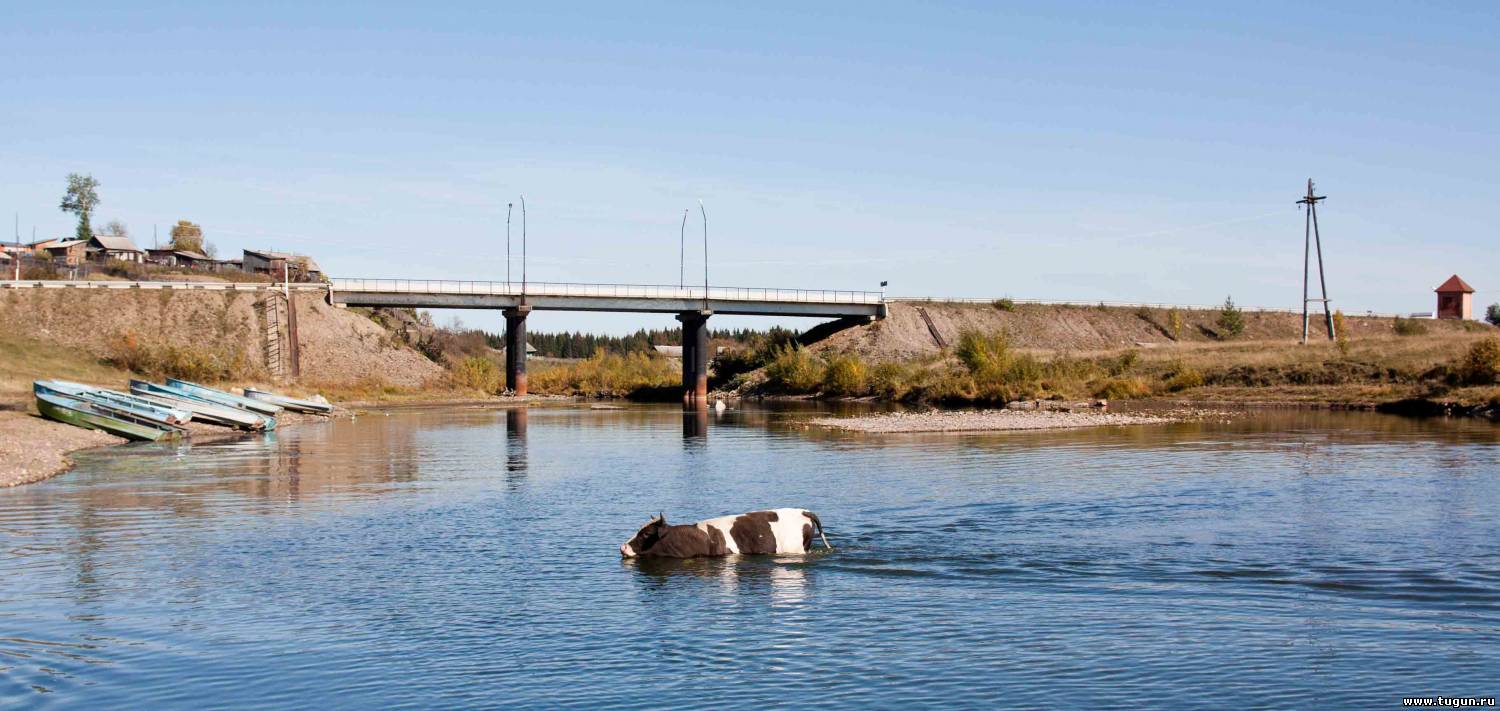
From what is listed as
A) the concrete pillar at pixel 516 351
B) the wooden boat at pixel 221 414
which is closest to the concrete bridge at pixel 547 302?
the concrete pillar at pixel 516 351

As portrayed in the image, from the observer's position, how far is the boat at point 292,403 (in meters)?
75.6

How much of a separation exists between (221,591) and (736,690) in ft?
33.4

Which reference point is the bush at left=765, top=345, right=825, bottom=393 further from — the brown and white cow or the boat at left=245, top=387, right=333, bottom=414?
the brown and white cow

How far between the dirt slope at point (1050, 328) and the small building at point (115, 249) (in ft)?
266

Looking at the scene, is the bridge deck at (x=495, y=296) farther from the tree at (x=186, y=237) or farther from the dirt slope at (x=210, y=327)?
the tree at (x=186, y=237)

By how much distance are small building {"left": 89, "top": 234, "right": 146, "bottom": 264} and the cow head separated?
452 ft

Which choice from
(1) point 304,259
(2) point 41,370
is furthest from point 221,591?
(1) point 304,259

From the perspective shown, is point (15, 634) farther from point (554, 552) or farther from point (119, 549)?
point (554, 552)

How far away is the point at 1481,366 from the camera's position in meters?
75.1

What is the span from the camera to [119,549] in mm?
24078

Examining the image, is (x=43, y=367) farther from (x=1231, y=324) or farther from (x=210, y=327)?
(x=1231, y=324)

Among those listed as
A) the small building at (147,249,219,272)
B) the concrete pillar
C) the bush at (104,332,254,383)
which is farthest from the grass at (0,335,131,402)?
the small building at (147,249,219,272)

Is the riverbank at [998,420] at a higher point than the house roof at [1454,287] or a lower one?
lower

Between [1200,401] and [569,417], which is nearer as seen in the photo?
[569,417]
